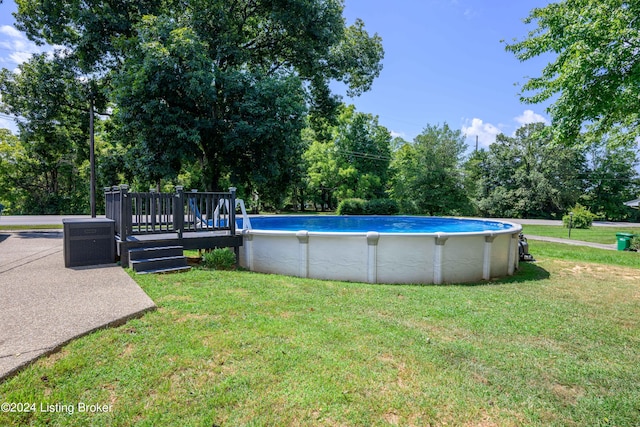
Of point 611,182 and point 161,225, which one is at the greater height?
point 611,182

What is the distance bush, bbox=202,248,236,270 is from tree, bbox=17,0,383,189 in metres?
5.31

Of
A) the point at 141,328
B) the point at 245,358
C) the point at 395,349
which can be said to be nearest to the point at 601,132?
the point at 395,349

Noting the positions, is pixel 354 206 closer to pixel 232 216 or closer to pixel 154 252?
pixel 232 216

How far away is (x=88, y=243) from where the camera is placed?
645cm

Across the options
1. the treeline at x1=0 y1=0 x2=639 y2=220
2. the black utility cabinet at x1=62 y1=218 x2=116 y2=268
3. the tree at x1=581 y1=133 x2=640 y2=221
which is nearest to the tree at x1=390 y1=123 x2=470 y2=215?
the treeline at x1=0 y1=0 x2=639 y2=220

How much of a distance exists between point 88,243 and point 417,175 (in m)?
24.0

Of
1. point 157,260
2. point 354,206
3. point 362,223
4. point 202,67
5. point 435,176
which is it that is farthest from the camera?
point 435,176

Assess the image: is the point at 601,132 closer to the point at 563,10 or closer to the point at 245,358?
the point at 563,10

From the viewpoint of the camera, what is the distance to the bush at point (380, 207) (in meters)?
24.7

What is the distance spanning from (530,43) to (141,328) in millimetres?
10598

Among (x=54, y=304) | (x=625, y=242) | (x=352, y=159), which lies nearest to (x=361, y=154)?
(x=352, y=159)

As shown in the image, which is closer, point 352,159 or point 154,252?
point 154,252

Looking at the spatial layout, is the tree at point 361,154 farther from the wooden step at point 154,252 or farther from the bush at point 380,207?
the wooden step at point 154,252

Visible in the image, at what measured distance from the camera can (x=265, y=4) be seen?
1341 centimetres
